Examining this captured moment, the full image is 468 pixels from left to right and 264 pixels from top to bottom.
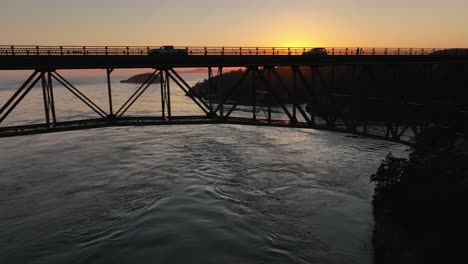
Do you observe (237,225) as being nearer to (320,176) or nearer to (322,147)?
(320,176)

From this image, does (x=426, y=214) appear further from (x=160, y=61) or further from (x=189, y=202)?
(x=160, y=61)

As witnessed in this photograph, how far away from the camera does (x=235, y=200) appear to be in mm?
34812

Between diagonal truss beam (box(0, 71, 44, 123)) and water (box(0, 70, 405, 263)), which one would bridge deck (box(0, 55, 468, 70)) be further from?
water (box(0, 70, 405, 263))

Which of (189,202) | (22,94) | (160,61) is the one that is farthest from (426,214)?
(22,94)

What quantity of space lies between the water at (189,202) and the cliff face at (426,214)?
312cm

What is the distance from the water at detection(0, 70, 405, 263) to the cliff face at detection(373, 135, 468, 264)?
312 centimetres

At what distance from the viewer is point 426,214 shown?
69.3ft

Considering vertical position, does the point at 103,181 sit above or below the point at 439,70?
below

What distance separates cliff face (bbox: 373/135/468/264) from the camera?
61.2 feet

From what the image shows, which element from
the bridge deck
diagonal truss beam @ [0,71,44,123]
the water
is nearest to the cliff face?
the water

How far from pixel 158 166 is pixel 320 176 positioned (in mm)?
23311

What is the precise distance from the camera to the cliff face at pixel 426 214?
18641mm

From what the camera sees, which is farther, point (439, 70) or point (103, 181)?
point (439, 70)

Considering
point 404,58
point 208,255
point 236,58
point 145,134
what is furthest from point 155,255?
point 145,134
